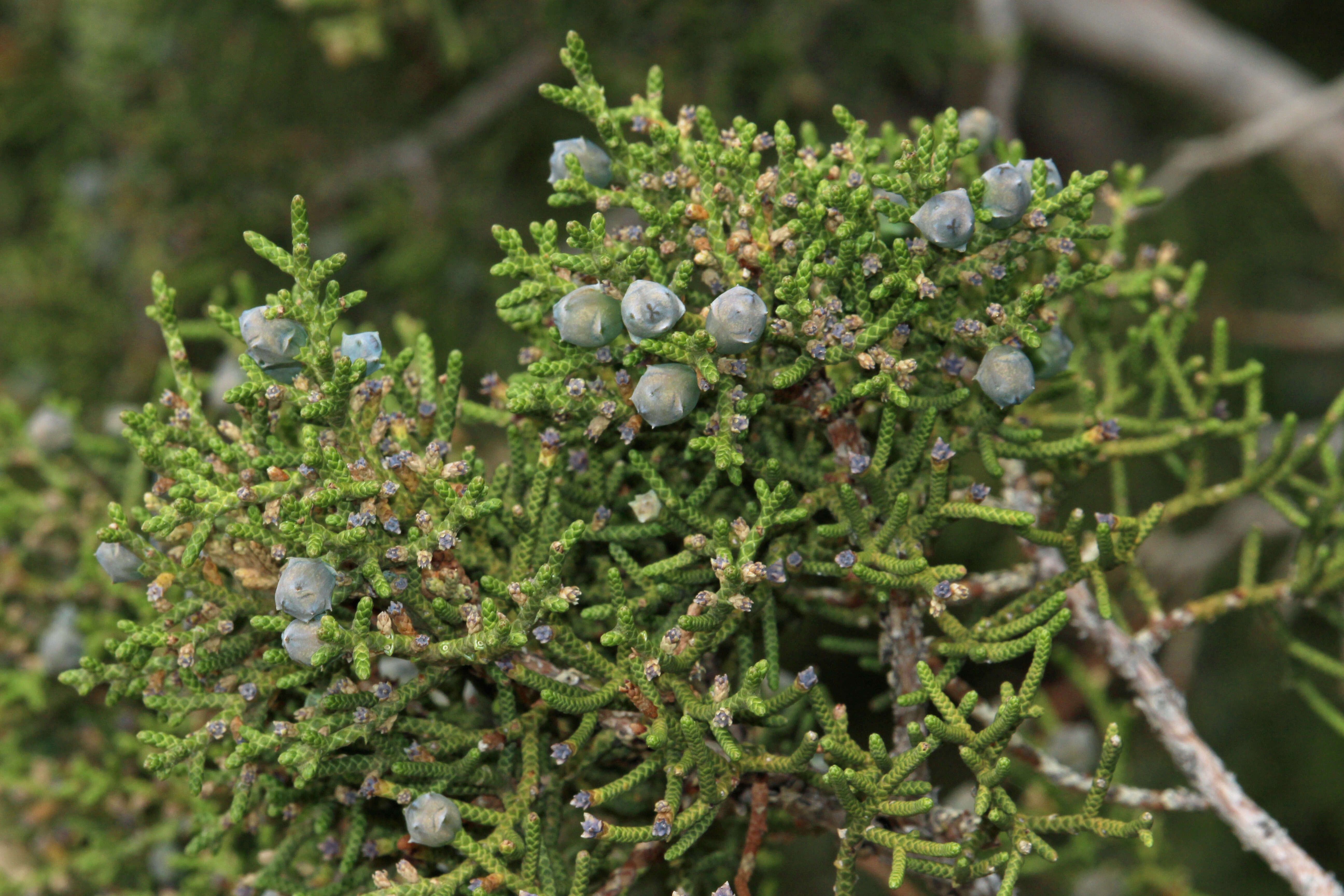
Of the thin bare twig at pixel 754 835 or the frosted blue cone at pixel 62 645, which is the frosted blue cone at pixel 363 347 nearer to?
the thin bare twig at pixel 754 835

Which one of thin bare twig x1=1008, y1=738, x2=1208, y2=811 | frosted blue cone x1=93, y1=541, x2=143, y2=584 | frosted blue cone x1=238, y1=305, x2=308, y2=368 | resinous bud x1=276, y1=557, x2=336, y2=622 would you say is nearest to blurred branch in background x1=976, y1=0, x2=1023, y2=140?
thin bare twig x1=1008, y1=738, x2=1208, y2=811

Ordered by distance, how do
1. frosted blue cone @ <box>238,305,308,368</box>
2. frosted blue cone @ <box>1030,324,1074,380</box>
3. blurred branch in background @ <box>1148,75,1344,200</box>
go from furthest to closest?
blurred branch in background @ <box>1148,75,1344,200</box> < frosted blue cone @ <box>1030,324,1074,380</box> < frosted blue cone @ <box>238,305,308,368</box>

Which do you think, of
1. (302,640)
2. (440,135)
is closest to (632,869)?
(302,640)

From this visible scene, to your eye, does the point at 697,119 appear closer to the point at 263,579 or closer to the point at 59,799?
the point at 263,579

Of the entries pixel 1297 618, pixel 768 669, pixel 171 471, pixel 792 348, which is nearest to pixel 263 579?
pixel 171 471

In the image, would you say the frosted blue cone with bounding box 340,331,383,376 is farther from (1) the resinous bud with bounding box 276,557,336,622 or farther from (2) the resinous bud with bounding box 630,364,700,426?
(2) the resinous bud with bounding box 630,364,700,426
